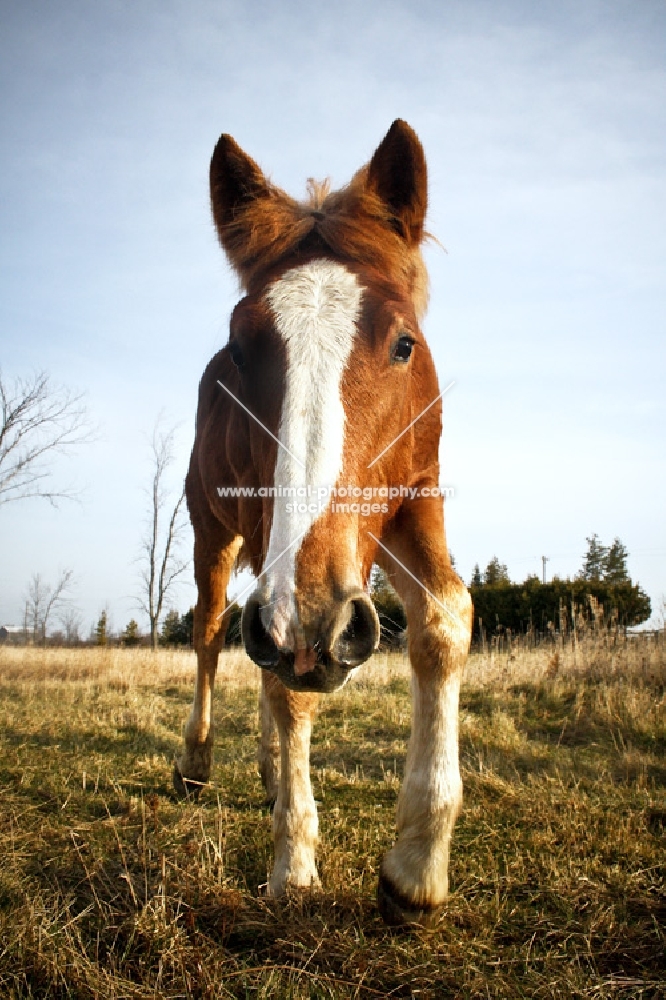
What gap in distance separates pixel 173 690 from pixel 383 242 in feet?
25.7

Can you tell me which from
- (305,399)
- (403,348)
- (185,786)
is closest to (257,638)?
(305,399)

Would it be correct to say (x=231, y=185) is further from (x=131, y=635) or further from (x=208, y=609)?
(x=131, y=635)

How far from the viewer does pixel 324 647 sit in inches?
74.0

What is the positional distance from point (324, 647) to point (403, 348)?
1.47 metres

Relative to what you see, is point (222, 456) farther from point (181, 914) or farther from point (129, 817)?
point (181, 914)

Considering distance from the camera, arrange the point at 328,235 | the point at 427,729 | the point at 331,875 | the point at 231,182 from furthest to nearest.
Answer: the point at 231,182, the point at 328,235, the point at 427,729, the point at 331,875

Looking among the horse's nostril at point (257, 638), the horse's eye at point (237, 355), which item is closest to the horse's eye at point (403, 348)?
the horse's eye at point (237, 355)

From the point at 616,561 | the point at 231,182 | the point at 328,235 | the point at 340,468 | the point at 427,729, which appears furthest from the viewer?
the point at 616,561

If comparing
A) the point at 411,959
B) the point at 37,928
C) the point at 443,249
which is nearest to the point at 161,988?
the point at 37,928

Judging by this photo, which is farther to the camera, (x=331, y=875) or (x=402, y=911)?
(x=331, y=875)

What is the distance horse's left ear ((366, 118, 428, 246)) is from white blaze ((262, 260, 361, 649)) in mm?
715

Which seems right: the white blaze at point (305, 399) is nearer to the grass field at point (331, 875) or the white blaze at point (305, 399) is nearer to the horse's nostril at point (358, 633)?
the horse's nostril at point (358, 633)

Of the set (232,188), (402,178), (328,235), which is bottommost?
(328,235)

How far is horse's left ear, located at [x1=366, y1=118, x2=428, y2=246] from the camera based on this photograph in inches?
123
